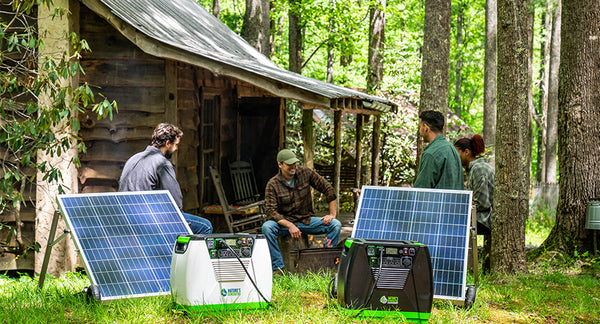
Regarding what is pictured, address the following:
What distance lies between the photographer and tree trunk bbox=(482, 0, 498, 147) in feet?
58.0

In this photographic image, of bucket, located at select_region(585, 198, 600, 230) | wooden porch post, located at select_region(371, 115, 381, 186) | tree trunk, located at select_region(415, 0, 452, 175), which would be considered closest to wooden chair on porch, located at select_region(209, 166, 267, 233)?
wooden porch post, located at select_region(371, 115, 381, 186)

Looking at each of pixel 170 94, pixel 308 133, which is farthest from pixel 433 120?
pixel 170 94

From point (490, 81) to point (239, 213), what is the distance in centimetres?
1087

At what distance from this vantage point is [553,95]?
70.2 ft

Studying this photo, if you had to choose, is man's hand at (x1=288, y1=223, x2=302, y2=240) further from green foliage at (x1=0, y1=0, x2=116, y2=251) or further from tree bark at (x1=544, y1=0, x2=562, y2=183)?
tree bark at (x1=544, y1=0, x2=562, y2=183)

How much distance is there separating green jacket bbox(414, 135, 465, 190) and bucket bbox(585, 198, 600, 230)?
2.66 metres

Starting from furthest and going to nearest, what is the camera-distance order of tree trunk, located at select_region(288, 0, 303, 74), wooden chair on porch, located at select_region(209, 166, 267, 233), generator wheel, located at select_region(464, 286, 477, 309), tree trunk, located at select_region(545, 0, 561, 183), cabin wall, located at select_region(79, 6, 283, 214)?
tree trunk, located at select_region(545, 0, 561, 183), tree trunk, located at select_region(288, 0, 303, 74), wooden chair on porch, located at select_region(209, 166, 267, 233), cabin wall, located at select_region(79, 6, 283, 214), generator wheel, located at select_region(464, 286, 477, 309)

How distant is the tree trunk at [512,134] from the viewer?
22.1ft

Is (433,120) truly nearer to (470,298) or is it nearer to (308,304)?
(470,298)

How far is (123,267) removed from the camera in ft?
17.1

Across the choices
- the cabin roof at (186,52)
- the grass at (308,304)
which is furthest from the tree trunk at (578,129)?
the cabin roof at (186,52)

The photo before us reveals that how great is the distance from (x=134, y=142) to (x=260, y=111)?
3585mm

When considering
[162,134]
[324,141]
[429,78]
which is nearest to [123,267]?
[162,134]

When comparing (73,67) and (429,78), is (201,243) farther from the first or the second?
(429,78)
